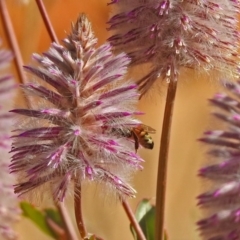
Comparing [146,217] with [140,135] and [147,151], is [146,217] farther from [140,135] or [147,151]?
[147,151]

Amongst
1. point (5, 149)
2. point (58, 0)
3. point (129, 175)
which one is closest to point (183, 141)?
point (58, 0)

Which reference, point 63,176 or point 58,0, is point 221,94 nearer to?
point 63,176

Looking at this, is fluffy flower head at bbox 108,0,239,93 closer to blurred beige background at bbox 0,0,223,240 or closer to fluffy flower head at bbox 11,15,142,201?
fluffy flower head at bbox 11,15,142,201

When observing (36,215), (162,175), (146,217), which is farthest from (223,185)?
(36,215)

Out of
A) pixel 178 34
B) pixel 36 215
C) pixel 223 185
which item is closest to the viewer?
pixel 223 185

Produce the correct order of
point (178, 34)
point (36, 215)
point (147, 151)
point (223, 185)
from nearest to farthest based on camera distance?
point (223, 185), point (178, 34), point (36, 215), point (147, 151)

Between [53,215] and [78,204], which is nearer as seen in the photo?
[78,204]
